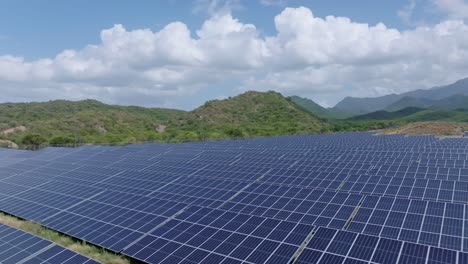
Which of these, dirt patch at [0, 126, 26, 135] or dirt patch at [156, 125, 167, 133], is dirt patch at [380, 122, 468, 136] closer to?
dirt patch at [156, 125, 167, 133]

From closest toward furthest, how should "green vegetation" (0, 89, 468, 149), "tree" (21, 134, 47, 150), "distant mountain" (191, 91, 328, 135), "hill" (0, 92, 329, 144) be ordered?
"tree" (21, 134, 47, 150) → "green vegetation" (0, 89, 468, 149) → "hill" (0, 92, 329, 144) → "distant mountain" (191, 91, 328, 135)

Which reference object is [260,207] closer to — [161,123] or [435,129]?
[435,129]

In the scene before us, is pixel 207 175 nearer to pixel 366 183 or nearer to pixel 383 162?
pixel 366 183

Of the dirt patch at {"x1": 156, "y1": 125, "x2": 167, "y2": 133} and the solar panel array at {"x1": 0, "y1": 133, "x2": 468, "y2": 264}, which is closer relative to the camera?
the solar panel array at {"x1": 0, "y1": 133, "x2": 468, "y2": 264}

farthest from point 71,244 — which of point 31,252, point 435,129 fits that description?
point 435,129

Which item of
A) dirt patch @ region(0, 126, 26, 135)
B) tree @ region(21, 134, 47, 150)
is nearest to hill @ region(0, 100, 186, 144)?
dirt patch @ region(0, 126, 26, 135)
